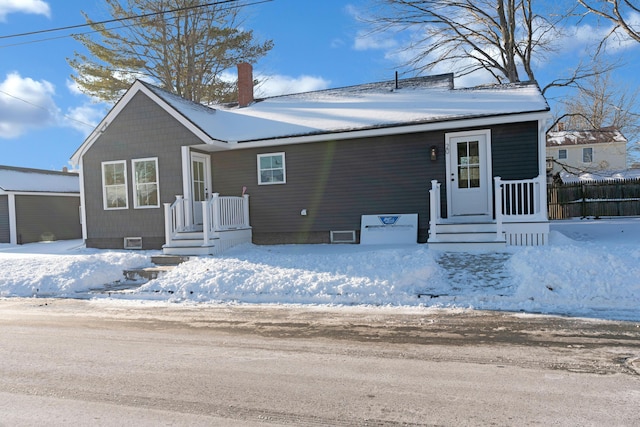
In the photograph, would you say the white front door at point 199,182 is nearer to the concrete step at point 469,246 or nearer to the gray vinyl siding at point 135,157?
the gray vinyl siding at point 135,157

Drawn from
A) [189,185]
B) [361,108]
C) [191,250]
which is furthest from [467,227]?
[189,185]

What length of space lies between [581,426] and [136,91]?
1422 centimetres

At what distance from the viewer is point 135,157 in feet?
45.9

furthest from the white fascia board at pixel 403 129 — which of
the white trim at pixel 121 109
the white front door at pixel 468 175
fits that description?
the white trim at pixel 121 109

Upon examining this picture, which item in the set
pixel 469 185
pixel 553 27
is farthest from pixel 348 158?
pixel 553 27

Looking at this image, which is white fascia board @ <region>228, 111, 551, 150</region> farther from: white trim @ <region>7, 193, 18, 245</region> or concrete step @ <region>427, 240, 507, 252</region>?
white trim @ <region>7, 193, 18, 245</region>

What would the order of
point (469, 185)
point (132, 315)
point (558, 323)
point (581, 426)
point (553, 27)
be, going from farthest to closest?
point (553, 27) → point (469, 185) → point (132, 315) → point (558, 323) → point (581, 426)

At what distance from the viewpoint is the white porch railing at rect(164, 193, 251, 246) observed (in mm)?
11969

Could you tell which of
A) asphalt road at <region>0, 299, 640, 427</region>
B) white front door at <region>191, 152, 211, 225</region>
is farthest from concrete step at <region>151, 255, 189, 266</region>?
asphalt road at <region>0, 299, 640, 427</region>

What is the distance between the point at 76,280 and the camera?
32.0 ft

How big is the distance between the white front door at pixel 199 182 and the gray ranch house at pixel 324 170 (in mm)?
40

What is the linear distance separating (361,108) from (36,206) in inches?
689

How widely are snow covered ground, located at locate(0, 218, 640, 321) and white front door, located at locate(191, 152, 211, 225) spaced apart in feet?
9.12

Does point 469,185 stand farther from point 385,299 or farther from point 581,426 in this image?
point 581,426
